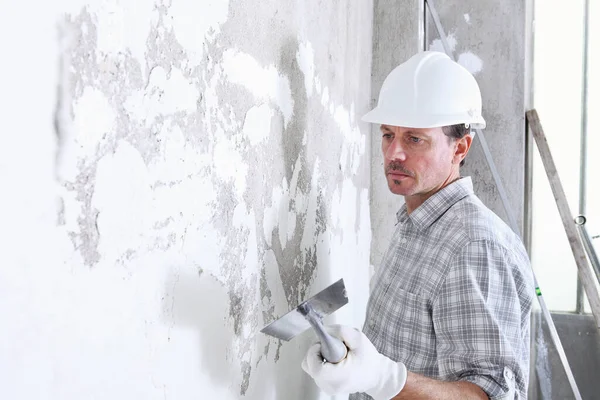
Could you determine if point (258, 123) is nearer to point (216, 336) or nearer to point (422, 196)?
point (216, 336)

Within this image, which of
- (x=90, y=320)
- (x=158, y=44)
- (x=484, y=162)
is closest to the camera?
(x=90, y=320)

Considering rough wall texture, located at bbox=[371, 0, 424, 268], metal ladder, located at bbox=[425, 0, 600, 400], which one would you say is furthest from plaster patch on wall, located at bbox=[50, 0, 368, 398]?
metal ladder, located at bbox=[425, 0, 600, 400]

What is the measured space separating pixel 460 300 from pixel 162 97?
0.74 m

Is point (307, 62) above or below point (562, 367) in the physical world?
above

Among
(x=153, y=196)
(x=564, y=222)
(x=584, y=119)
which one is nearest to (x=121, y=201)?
(x=153, y=196)

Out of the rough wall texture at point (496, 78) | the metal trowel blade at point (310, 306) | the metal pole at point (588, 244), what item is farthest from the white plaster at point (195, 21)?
the metal pole at point (588, 244)

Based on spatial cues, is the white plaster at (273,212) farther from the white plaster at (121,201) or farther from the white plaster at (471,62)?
the white plaster at (471,62)

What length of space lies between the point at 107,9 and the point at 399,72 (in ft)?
3.35

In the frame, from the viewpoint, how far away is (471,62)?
261 cm

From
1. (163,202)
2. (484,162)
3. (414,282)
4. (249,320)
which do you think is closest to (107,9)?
(163,202)

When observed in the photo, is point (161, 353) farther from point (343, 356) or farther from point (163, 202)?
point (343, 356)

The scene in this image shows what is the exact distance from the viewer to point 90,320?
623 mm

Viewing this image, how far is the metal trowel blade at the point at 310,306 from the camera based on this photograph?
3.05ft

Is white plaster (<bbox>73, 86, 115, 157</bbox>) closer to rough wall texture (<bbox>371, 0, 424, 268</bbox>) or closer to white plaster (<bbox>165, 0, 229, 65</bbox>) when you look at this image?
white plaster (<bbox>165, 0, 229, 65</bbox>)
